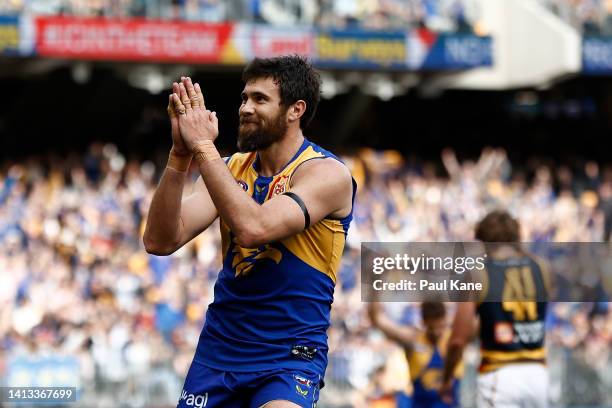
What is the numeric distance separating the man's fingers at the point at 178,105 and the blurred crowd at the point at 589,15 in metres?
20.8

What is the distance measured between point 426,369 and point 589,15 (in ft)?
55.3

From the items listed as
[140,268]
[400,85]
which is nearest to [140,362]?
[140,268]

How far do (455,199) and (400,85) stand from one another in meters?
5.04

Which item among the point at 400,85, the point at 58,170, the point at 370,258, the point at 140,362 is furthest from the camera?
the point at 400,85

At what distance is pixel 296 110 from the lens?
566 centimetres

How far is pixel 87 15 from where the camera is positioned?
2131cm

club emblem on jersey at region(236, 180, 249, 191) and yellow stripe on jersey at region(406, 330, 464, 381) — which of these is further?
yellow stripe on jersey at region(406, 330, 464, 381)

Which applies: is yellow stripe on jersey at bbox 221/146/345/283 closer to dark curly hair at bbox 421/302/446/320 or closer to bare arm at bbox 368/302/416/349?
bare arm at bbox 368/302/416/349

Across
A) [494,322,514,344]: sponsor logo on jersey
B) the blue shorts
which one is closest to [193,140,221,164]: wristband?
the blue shorts

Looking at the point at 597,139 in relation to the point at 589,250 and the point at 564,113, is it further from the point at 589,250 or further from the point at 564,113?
the point at 589,250

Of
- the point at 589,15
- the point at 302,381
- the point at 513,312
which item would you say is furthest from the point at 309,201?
the point at 589,15

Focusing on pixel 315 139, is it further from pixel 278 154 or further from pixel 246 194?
pixel 246 194

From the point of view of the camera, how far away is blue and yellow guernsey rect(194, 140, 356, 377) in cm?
550

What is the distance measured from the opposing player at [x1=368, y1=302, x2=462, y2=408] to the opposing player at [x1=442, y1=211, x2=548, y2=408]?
1347mm
